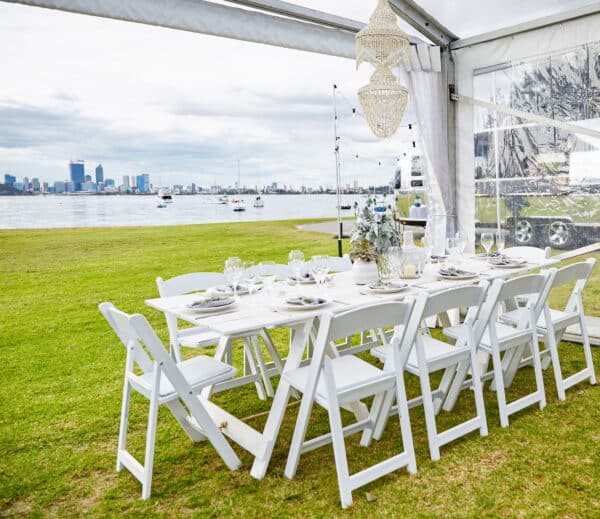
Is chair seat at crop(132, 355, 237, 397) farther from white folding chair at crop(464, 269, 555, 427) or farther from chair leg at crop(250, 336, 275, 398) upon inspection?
white folding chair at crop(464, 269, 555, 427)

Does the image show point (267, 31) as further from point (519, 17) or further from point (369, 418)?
point (369, 418)

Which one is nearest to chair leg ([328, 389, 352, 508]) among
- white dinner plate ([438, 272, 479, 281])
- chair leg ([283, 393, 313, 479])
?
chair leg ([283, 393, 313, 479])

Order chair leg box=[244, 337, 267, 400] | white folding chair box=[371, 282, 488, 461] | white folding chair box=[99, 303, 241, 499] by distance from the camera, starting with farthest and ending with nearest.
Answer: chair leg box=[244, 337, 267, 400] → white folding chair box=[371, 282, 488, 461] → white folding chair box=[99, 303, 241, 499]

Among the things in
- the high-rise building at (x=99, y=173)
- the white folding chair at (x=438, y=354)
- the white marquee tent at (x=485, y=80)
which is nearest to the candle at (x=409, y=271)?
the white folding chair at (x=438, y=354)

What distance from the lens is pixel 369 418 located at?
2.89 m

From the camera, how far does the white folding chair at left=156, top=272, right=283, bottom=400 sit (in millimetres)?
3289

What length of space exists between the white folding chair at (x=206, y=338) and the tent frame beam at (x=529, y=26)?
367cm

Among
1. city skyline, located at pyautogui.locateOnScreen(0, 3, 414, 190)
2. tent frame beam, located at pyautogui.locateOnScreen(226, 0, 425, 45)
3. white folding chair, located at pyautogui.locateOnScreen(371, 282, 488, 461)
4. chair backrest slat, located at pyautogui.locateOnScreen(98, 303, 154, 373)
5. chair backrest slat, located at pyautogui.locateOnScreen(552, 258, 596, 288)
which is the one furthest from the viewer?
city skyline, located at pyautogui.locateOnScreen(0, 3, 414, 190)

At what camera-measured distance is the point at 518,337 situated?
10.9ft

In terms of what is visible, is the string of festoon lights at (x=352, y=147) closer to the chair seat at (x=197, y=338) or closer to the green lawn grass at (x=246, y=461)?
the green lawn grass at (x=246, y=461)

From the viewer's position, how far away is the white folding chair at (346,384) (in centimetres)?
231

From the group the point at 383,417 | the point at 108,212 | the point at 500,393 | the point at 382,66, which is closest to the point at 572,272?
the point at 500,393

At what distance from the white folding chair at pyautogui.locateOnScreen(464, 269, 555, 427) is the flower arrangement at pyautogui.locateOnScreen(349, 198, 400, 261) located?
2.54ft

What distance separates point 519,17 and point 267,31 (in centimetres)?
240
